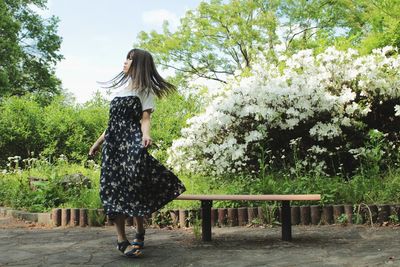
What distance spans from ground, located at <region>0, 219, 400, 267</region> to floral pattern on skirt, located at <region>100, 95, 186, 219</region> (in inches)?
16.2

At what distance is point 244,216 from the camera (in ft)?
17.5

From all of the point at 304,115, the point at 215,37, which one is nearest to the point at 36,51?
the point at 215,37

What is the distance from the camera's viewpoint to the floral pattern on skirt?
3.82 m

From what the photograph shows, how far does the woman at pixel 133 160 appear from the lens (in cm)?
382

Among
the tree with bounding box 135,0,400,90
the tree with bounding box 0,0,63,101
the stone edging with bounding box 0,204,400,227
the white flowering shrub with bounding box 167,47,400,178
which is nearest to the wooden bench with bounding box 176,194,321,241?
the stone edging with bounding box 0,204,400,227

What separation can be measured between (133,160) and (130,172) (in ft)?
0.31

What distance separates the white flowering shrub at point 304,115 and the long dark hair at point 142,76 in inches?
117

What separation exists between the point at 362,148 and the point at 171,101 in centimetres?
812

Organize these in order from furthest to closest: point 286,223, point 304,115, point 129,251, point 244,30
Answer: point 244,30 < point 304,115 < point 286,223 < point 129,251

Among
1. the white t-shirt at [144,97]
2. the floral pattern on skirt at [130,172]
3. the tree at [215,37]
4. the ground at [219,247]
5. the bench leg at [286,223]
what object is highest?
the tree at [215,37]

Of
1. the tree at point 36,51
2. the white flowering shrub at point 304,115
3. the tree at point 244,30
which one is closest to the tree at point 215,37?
the tree at point 244,30

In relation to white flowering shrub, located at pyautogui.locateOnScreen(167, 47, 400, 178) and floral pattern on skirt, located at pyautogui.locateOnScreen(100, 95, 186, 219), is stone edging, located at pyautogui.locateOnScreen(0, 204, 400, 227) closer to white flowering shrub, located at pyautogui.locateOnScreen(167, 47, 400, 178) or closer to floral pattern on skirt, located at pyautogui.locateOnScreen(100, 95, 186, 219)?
floral pattern on skirt, located at pyautogui.locateOnScreen(100, 95, 186, 219)

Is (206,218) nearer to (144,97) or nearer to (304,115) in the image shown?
(144,97)

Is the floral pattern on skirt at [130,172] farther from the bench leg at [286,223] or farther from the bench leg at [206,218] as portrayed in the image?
the bench leg at [286,223]
